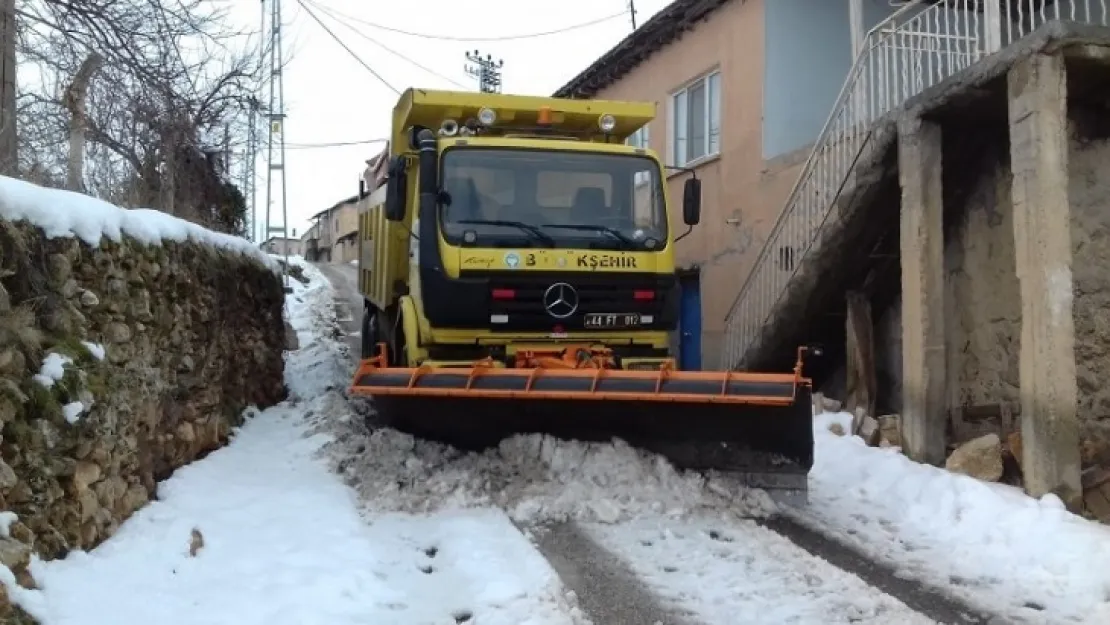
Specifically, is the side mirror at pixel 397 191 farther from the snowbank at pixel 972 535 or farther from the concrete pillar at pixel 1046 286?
the concrete pillar at pixel 1046 286

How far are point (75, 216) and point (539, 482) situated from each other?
3.55 m

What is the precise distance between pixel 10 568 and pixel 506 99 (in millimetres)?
5844

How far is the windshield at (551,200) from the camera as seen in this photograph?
7121 millimetres

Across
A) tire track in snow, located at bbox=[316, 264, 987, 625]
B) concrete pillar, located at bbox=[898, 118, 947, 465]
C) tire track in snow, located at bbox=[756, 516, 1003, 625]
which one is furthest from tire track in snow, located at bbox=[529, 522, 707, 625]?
concrete pillar, located at bbox=[898, 118, 947, 465]

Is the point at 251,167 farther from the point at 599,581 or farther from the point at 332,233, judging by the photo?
the point at 332,233

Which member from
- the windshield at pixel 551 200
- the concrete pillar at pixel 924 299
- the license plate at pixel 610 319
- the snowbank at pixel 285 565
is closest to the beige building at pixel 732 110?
the concrete pillar at pixel 924 299

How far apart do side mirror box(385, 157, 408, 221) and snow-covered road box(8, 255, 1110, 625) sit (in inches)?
72.9

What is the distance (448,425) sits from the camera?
23.3 ft

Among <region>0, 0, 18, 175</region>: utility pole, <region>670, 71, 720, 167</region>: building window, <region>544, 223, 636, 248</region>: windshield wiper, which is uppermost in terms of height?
<region>670, 71, 720, 167</region>: building window

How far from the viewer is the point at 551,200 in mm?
7316

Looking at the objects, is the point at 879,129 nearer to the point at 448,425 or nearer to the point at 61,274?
the point at 448,425

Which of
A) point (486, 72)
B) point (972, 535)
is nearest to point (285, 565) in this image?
point (972, 535)

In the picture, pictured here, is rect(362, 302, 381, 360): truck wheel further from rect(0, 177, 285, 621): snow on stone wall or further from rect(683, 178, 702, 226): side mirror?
rect(683, 178, 702, 226): side mirror

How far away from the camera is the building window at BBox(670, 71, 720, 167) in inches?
527
